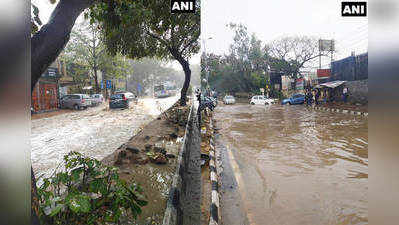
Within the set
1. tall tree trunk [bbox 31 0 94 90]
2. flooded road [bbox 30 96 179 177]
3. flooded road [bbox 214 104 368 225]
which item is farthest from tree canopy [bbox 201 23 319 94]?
tall tree trunk [bbox 31 0 94 90]

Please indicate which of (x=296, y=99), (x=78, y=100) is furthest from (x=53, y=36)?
(x=296, y=99)

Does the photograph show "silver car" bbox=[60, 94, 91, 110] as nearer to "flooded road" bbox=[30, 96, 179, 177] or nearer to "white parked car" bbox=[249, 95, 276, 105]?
"flooded road" bbox=[30, 96, 179, 177]

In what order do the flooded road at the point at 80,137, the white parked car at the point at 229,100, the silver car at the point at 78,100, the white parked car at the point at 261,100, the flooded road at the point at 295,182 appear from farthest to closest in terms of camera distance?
the white parked car at the point at 229,100
the white parked car at the point at 261,100
the silver car at the point at 78,100
the flooded road at the point at 80,137
the flooded road at the point at 295,182

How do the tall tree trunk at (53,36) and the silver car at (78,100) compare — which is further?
the silver car at (78,100)

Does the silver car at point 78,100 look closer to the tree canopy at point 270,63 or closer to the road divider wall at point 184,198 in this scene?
the road divider wall at point 184,198

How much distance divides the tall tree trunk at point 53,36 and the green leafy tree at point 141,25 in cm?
50

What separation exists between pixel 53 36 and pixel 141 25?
258 centimetres

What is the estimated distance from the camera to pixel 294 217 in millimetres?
2068

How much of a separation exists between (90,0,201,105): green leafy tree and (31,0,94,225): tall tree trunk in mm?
501

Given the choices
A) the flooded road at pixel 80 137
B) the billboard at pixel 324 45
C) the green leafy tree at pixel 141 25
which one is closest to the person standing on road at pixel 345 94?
the billboard at pixel 324 45

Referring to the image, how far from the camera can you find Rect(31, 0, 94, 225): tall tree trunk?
1.35 metres

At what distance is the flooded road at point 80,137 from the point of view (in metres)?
3.88

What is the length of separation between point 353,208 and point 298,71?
1903 centimetres

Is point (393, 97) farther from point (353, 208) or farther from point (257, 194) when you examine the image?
point (257, 194)
